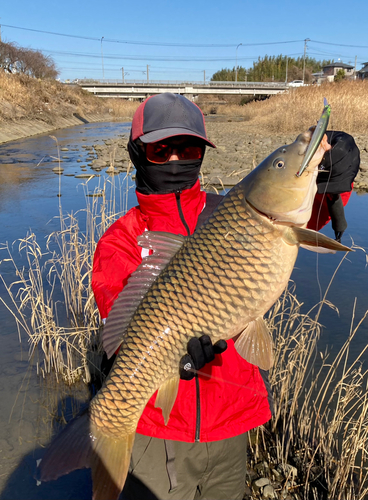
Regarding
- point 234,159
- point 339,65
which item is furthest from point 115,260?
point 339,65

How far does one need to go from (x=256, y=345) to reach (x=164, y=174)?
971 mm

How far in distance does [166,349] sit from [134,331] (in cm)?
15

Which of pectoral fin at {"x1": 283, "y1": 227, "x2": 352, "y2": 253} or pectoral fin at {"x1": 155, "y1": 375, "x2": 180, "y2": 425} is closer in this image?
pectoral fin at {"x1": 283, "y1": 227, "x2": 352, "y2": 253}

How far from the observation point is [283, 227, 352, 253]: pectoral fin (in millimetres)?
1359

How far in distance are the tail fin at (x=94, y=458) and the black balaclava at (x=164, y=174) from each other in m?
1.15

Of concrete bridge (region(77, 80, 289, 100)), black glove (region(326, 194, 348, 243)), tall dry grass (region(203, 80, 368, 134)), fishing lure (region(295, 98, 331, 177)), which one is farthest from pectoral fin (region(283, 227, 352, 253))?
concrete bridge (region(77, 80, 289, 100))

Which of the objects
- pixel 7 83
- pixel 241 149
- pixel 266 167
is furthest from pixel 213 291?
pixel 7 83

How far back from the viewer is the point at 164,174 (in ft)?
6.70

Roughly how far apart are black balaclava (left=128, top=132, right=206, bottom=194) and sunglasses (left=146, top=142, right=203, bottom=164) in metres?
0.03

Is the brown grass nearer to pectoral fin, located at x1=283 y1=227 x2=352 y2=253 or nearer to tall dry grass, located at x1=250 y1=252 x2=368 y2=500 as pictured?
tall dry grass, located at x1=250 y1=252 x2=368 y2=500

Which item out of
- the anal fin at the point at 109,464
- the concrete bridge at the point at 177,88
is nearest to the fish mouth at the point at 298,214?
the anal fin at the point at 109,464

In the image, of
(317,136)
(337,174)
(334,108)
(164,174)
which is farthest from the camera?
(334,108)

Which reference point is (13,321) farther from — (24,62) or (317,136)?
(24,62)

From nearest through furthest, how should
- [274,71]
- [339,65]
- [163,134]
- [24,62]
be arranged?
[163,134]
[24,62]
[274,71]
[339,65]
